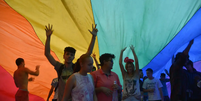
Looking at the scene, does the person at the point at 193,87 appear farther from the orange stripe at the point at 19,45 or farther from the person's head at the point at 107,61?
the orange stripe at the point at 19,45

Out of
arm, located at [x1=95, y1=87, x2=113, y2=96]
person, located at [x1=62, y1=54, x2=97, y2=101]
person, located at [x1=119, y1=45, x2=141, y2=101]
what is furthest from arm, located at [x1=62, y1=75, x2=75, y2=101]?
person, located at [x1=119, y1=45, x2=141, y2=101]

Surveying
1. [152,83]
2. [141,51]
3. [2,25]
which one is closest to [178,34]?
[141,51]

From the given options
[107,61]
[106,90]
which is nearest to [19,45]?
[107,61]

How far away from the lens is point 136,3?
15.5 feet

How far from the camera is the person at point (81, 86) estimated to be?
1.99 meters

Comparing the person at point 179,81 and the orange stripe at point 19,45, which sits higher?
the orange stripe at point 19,45

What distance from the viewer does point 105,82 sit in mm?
2453

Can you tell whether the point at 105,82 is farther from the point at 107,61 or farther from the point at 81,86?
the point at 81,86

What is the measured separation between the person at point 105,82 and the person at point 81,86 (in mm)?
232

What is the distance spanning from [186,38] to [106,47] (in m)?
1.94

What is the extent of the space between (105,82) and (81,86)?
50cm

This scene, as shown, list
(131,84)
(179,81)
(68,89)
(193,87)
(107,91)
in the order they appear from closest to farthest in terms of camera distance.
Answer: (68,89), (107,91), (179,81), (193,87), (131,84)

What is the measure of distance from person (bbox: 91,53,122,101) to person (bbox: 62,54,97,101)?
0.23 m

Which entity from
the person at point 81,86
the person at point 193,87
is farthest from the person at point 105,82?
the person at point 193,87
